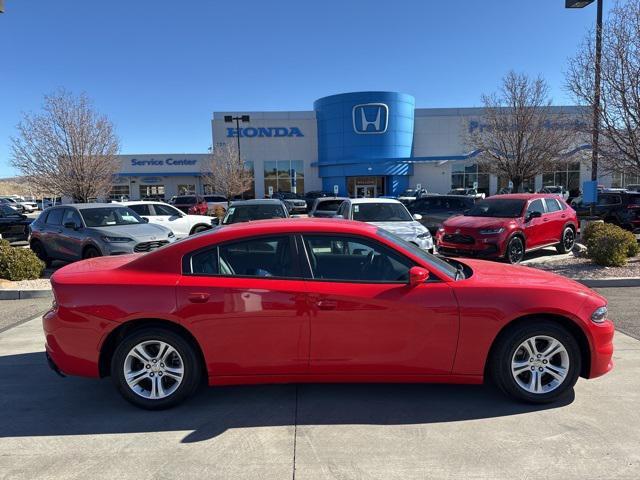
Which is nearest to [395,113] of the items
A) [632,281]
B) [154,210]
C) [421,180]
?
[421,180]

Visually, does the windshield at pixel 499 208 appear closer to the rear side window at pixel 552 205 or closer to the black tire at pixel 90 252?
the rear side window at pixel 552 205

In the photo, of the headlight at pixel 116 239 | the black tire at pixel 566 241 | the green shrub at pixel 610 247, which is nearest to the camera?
the green shrub at pixel 610 247

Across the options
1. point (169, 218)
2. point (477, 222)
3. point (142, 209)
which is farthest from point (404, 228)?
point (142, 209)

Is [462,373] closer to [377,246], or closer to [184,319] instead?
[377,246]

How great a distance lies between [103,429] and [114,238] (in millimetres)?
6892

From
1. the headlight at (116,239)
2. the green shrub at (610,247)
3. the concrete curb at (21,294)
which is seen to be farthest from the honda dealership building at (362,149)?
the concrete curb at (21,294)

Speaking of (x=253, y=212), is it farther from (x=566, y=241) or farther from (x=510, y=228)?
(x=566, y=241)

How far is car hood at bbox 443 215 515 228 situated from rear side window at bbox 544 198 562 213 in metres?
1.64

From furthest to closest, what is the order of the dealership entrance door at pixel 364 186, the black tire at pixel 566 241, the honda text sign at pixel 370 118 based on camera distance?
the dealership entrance door at pixel 364 186
the honda text sign at pixel 370 118
the black tire at pixel 566 241

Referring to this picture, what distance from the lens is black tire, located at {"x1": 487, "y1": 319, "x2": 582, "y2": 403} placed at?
3600 mm

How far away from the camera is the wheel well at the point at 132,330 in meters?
3.65

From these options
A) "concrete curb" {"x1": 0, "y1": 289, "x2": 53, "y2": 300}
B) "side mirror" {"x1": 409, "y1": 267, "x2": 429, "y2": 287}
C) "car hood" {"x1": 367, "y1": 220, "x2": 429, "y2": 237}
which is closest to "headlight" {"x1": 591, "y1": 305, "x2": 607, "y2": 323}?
"side mirror" {"x1": 409, "y1": 267, "x2": 429, "y2": 287}

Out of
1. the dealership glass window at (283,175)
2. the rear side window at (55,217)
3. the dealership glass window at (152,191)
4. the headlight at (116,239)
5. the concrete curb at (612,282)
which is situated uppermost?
the dealership glass window at (283,175)

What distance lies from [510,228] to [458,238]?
1.13 metres
